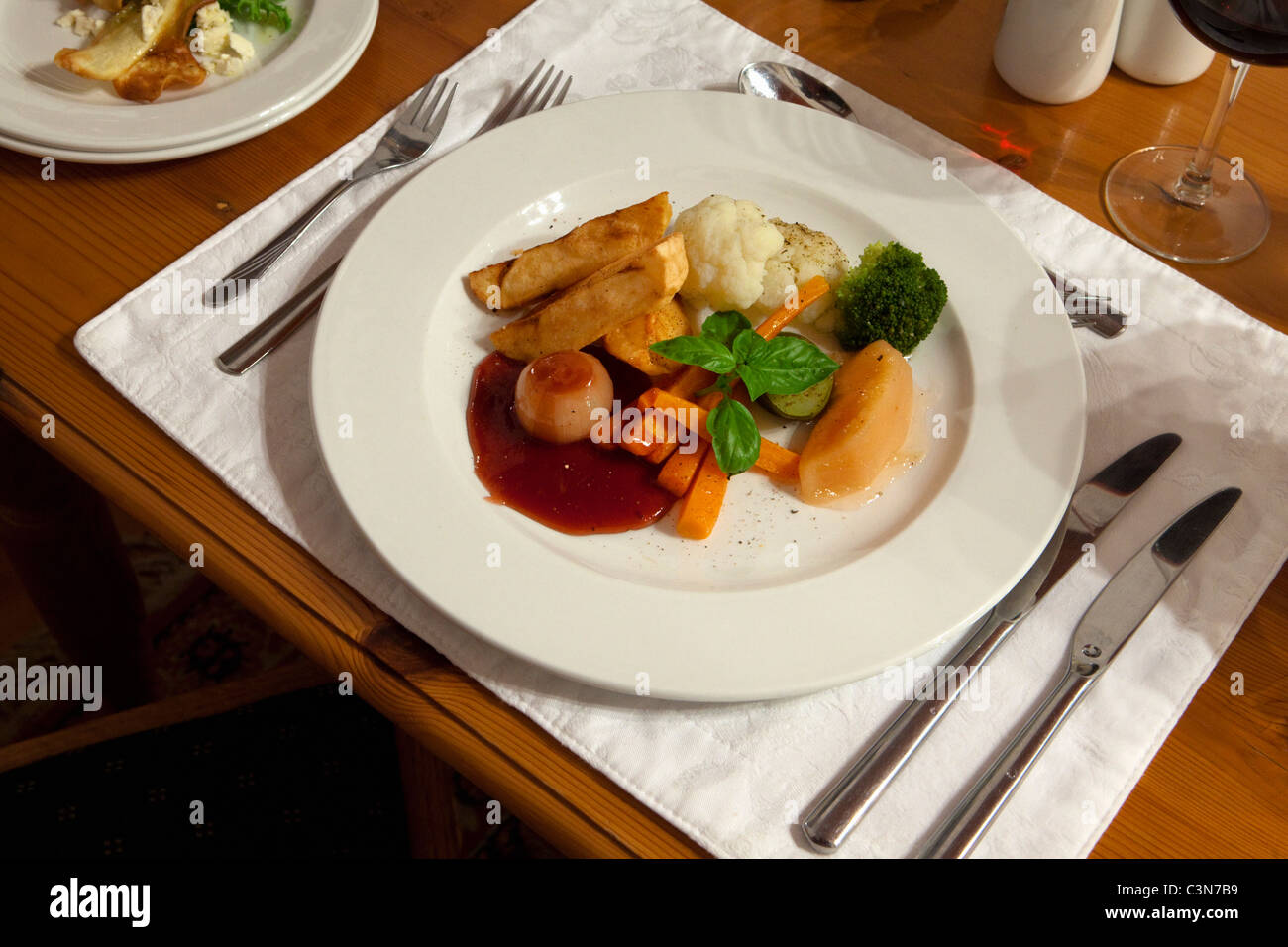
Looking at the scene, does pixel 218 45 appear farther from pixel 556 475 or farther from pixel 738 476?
pixel 738 476

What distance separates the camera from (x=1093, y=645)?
1.25 metres

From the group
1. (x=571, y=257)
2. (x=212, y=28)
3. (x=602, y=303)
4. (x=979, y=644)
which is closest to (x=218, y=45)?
(x=212, y=28)

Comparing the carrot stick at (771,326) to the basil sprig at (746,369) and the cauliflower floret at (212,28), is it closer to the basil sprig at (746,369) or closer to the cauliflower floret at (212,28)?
the basil sprig at (746,369)

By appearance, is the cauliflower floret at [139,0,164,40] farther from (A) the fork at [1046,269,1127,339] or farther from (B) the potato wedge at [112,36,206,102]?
(A) the fork at [1046,269,1127,339]

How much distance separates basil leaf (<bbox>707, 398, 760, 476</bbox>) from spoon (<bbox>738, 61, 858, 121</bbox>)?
0.78m

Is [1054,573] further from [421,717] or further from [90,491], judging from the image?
[90,491]

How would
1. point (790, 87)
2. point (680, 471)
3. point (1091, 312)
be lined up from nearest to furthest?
1. point (680, 471)
2. point (1091, 312)
3. point (790, 87)

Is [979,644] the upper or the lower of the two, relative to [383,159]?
lower

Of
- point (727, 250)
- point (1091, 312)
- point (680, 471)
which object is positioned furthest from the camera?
point (1091, 312)

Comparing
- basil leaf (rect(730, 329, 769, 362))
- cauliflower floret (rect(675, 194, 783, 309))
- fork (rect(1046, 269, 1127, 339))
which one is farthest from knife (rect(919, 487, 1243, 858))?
cauliflower floret (rect(675, 194, 783, 309))

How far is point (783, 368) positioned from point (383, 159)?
0.80 m

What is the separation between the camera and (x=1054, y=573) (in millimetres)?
1314

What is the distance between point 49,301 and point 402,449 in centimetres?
63

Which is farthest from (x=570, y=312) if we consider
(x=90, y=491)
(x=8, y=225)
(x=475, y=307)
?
(x=90, y=491)
